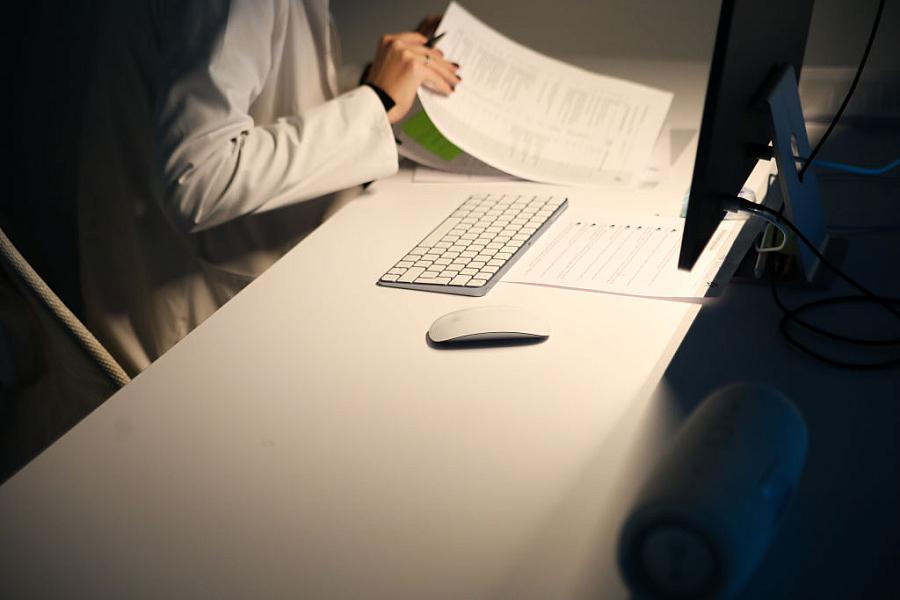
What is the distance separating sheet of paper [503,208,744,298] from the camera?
893mm

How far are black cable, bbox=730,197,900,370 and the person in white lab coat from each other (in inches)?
23.1

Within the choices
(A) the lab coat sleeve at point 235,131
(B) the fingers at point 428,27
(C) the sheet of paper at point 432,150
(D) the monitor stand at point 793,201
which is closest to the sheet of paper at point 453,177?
(C) the sheet of paper at point 432,150

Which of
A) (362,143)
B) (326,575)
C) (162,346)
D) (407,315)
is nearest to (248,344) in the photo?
(407,315)

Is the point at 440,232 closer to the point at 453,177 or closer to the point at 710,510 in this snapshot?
the point at 453,177

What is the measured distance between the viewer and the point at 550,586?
1.70 ft

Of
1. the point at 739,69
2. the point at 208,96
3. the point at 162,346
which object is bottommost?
the point at 162,346

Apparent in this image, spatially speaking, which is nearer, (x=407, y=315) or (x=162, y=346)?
(x=407, y=315)

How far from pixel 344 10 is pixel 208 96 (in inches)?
34.8

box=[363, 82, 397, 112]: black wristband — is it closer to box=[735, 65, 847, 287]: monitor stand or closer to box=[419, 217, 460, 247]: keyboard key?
box=[419, 217, 460, 247]: keyboard key

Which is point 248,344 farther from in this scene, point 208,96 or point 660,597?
point 660,597

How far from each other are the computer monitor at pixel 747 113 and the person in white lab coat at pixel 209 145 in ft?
1.83

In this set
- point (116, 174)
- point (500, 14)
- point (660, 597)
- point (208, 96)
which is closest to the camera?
point (660, 597)

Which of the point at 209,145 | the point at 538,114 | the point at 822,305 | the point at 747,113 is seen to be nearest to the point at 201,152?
the point at 209,145

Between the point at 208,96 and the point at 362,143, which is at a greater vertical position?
the point at 208,96
